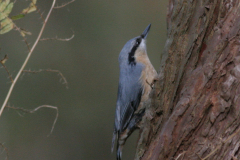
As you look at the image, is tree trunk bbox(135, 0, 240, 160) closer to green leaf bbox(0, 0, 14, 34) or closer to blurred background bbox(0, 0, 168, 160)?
green leaf bbox(0, 0, 14, 34)

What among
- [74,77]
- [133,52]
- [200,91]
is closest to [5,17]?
[200,91]

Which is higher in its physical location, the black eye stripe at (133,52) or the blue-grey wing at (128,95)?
the black eye stripe at (133,52)

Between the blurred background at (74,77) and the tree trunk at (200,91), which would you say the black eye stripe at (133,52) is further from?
the blurred background at (74,77)

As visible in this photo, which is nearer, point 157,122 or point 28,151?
point 157,122

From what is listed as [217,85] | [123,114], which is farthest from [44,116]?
[217,85]

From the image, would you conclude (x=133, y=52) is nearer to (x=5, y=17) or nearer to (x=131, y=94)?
(x=131, y=94)

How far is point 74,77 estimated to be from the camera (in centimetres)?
521

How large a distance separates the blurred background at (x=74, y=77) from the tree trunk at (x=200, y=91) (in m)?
3.29

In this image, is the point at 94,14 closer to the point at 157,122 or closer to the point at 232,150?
the point at 157,122

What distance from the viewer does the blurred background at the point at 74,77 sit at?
4.86 meters

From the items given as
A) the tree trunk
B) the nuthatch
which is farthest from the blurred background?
the tree trunk

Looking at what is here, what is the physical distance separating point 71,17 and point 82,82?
116 centimetres

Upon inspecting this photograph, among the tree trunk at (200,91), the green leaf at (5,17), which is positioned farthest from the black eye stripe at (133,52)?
the green leaf at (5,17)

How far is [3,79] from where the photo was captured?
4.84m
